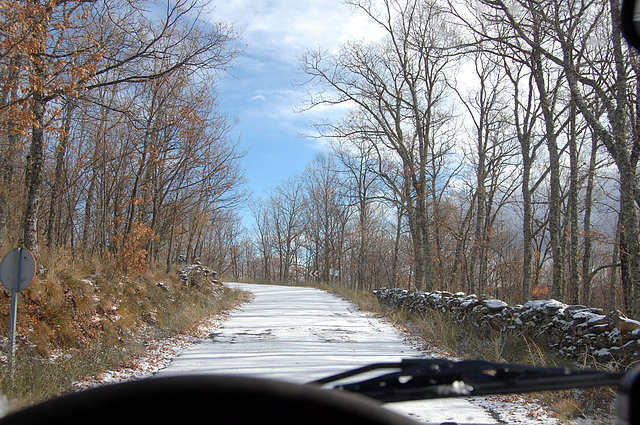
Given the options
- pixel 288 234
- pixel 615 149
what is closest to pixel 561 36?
pixel 615 149

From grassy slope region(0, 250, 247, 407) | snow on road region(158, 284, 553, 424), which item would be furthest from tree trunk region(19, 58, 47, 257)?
snow on road region(158, 284, 553, 424)

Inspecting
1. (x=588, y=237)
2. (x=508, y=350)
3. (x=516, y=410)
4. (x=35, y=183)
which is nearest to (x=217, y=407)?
(x=516, y=410)

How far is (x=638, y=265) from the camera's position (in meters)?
8.86

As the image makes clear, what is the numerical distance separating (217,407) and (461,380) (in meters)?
1.34

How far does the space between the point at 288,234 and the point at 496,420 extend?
165ft

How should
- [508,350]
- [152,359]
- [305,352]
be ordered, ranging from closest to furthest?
[152,359]
[508,350]
[305,352]

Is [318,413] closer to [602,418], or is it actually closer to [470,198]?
[602,418]

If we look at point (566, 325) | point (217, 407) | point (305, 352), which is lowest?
point (305, 352)

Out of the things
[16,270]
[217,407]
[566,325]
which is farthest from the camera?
[566,325]

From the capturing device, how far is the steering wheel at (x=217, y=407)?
1012 mm

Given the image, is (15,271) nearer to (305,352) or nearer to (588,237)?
(305,352)

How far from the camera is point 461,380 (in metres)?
2.02

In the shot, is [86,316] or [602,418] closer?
[602,418]

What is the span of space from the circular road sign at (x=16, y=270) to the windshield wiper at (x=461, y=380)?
17.8 feet
